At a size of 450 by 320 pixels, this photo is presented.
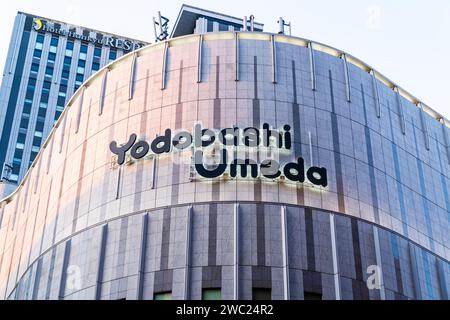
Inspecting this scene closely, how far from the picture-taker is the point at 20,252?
60.2 meters

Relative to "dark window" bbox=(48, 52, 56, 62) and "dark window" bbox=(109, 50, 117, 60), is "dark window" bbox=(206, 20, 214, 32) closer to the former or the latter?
"dark window" bbox=(109, 50, 117, 60)

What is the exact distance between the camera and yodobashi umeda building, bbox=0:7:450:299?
4569cm

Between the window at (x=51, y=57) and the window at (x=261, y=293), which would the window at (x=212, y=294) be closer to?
the window at (x=261, y=293)

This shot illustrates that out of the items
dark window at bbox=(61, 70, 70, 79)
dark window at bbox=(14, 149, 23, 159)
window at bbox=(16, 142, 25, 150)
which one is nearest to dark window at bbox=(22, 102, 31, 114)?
window at bbox=(16, 142, 25, 150)

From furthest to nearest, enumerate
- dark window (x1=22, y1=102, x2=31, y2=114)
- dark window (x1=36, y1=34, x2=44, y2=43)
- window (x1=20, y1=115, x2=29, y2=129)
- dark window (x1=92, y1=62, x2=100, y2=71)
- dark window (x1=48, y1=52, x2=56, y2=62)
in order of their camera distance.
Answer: dark window (x1=92, y1=62, x2=100, y2=71)
dark window (x1=36, y1=34, x2=44, y2=43)
dark window (x1=48, y1=52, x2=56, y2=62)
dark window (x1=22, y1=102, x2=31, y2=114)
window (x1=20, y1=115, x2=29, y2=129)

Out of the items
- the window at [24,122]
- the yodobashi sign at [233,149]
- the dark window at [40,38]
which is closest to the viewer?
the yodobashi sign at [233,149]

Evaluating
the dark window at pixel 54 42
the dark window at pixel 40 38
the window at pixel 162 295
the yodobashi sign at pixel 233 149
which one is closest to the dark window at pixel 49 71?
the dark window at pixel 54 42

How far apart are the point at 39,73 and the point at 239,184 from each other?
93.4 m

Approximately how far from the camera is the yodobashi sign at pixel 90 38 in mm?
137625

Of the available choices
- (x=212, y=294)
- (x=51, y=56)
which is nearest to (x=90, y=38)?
(x=51, y=56)

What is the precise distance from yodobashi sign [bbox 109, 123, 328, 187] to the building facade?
253 ft

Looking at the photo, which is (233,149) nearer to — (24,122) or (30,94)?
(24,122)

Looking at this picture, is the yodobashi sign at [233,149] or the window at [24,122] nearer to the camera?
the yodobashi sign at [233,149]

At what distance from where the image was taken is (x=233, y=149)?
163 ft
